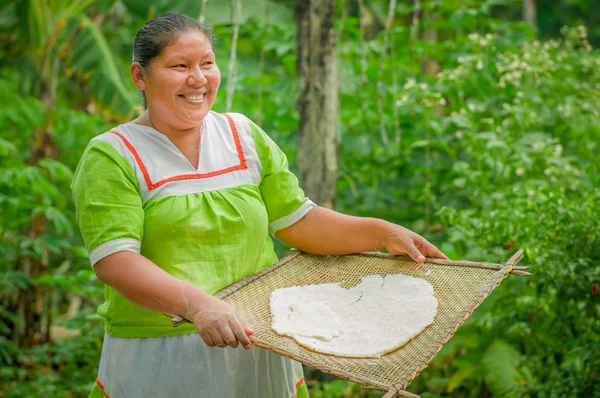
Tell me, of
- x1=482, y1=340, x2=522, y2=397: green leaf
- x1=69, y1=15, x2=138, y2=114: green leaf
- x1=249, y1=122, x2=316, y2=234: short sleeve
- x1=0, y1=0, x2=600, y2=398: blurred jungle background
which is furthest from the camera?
x1=69, y1=15, x2=138, y2=114: green leaf

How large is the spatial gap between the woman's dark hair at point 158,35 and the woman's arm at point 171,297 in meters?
0.47

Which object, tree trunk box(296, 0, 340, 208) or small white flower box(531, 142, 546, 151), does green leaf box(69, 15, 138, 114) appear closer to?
tree trunk box(296, 0, 340, 208)

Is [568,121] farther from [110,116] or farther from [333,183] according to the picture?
[110,116]

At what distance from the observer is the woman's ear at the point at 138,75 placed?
5.35ft

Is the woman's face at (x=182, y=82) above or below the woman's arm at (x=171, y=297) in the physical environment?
above

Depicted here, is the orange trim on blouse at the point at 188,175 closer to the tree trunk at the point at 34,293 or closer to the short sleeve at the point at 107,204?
the short sleeve at the point at 107,204

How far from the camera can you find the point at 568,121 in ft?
11.8

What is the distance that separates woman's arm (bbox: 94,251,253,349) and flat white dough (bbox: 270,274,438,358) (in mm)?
192

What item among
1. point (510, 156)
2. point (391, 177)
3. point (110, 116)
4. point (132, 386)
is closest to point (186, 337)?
point (132, 386)

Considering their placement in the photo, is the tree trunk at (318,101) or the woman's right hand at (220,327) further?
the tree trunk at (318,101)

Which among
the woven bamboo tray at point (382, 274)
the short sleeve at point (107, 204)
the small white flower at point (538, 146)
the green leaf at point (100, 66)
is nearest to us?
the woven bamboo tray at point (382, 274)

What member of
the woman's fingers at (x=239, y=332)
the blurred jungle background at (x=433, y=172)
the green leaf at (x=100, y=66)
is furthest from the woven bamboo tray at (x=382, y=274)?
the green leaf at (x=100, y=66)

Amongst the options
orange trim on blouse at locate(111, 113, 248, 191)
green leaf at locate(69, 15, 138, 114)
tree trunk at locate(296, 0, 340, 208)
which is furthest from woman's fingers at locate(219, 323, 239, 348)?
green leaf at locate(69, 15, 138, 114)

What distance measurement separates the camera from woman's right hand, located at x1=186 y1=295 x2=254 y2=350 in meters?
1.39
